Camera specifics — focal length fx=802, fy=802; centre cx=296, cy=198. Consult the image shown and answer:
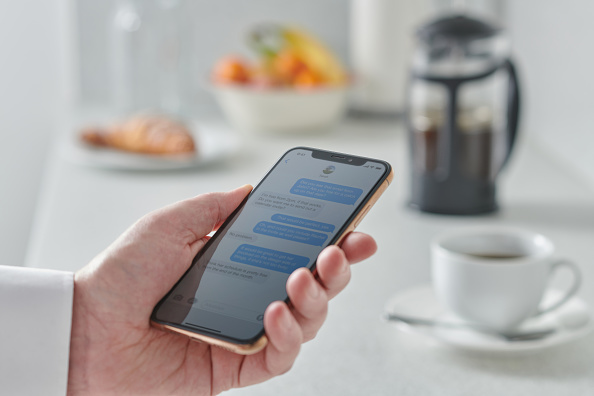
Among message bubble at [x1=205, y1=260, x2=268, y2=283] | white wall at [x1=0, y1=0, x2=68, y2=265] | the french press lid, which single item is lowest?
white wall at [x1=0, y1=0, x2=68, y2=265]

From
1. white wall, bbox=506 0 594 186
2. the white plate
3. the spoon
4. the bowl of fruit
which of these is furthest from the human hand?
the bowl of fruit

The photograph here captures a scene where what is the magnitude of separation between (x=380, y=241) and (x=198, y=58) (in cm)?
99

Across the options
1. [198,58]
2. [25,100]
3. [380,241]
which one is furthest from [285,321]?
[25,100]

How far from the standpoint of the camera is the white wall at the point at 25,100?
6.60ft

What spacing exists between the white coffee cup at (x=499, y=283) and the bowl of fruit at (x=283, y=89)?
0.84 meters

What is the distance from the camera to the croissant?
4.63ft

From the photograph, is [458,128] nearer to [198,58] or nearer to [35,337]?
[35,337]

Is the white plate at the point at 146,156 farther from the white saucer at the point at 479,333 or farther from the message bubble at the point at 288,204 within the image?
the message bubble at the point at 288,204

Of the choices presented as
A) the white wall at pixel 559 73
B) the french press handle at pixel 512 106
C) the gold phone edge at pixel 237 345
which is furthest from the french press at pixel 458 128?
the gold phone edge at pixel 237 345

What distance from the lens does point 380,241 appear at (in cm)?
107

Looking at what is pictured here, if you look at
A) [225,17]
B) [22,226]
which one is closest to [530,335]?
[225,17]

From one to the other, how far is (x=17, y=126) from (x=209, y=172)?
897mm

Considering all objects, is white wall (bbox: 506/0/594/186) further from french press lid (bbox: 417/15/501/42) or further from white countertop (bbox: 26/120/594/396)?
french press lid (bbox: 417/15/501/42)

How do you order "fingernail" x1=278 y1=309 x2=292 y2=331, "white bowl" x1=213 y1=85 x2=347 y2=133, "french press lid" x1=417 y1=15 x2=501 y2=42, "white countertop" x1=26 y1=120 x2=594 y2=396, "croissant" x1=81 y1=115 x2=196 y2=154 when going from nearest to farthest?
"fingernail" x1=278 y1=309 x2=292 y2=331
"white countertop" x1=26 y1=120 x2=594 y2=396
"french press lid" x1=417 y1=15 x2=501 y2=42
"croissant" x1=81 y1=115 x2=196 y2=154
"white bowl" x1=213 y1=85 x2=347 y2=133
